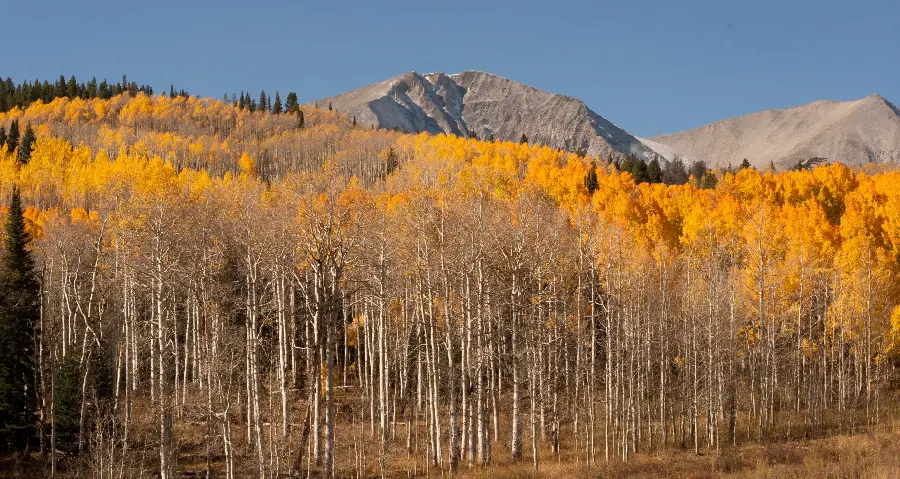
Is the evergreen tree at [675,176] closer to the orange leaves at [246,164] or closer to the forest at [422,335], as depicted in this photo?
the forest at [422,335]

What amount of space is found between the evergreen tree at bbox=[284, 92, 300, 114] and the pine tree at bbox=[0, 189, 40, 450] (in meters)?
150

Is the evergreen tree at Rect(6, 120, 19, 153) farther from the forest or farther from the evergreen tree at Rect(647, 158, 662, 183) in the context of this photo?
the evergreen tree at Rect(647, 158, 662, 183)

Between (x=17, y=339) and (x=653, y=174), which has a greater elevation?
(x=653, y=174)

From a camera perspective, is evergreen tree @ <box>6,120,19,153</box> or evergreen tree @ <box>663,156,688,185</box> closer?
evergreen tree @ <box>6,120,19,153</box>

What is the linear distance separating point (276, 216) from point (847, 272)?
3891cm

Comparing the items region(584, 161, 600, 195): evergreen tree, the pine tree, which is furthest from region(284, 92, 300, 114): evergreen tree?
the pine tree

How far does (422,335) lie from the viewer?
140ft

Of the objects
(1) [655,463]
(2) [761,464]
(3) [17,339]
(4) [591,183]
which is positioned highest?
(4) [591,183]

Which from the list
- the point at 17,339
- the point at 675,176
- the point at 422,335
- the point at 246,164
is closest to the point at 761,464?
the point at 422,335

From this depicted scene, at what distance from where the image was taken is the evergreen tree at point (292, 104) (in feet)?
616

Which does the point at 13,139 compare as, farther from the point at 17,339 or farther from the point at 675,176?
the point at 675,176

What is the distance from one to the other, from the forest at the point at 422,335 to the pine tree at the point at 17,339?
135 millimetres

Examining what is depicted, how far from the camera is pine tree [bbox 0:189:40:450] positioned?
116 ft

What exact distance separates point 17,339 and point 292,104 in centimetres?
16002
